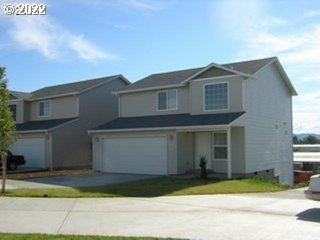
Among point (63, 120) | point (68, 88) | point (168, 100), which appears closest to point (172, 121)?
point (168, 100)

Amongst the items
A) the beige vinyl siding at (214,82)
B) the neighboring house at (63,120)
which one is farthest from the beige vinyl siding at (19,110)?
the beige vinyl siding at (214,82)

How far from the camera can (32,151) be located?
32.0m

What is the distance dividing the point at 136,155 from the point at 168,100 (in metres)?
4.04

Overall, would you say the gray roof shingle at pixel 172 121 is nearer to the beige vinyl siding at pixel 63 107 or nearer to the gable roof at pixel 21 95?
the beige vinyl siding at pixel 63 107

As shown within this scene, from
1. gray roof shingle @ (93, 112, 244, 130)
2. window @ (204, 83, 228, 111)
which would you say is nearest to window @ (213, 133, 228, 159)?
gray roof shingle @ (93, 112, 244, 130)

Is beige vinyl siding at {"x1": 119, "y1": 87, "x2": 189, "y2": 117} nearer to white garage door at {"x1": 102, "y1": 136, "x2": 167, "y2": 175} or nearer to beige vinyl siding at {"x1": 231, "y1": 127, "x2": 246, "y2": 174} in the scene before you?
white garage door at {"x1": 102, "y1": 136, "x2": 167, "y2": 175}

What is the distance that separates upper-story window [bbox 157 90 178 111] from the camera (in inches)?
1040

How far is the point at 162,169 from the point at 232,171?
394cm

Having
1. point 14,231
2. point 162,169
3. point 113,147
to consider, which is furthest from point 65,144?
point 14,231

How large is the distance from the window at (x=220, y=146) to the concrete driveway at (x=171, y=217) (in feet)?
29.4

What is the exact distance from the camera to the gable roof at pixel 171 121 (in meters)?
22.5

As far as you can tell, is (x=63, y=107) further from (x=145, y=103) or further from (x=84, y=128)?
(x=145, y=103)

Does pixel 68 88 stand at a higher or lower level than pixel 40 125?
higher

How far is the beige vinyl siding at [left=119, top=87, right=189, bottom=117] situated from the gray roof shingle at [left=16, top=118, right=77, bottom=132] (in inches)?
192
